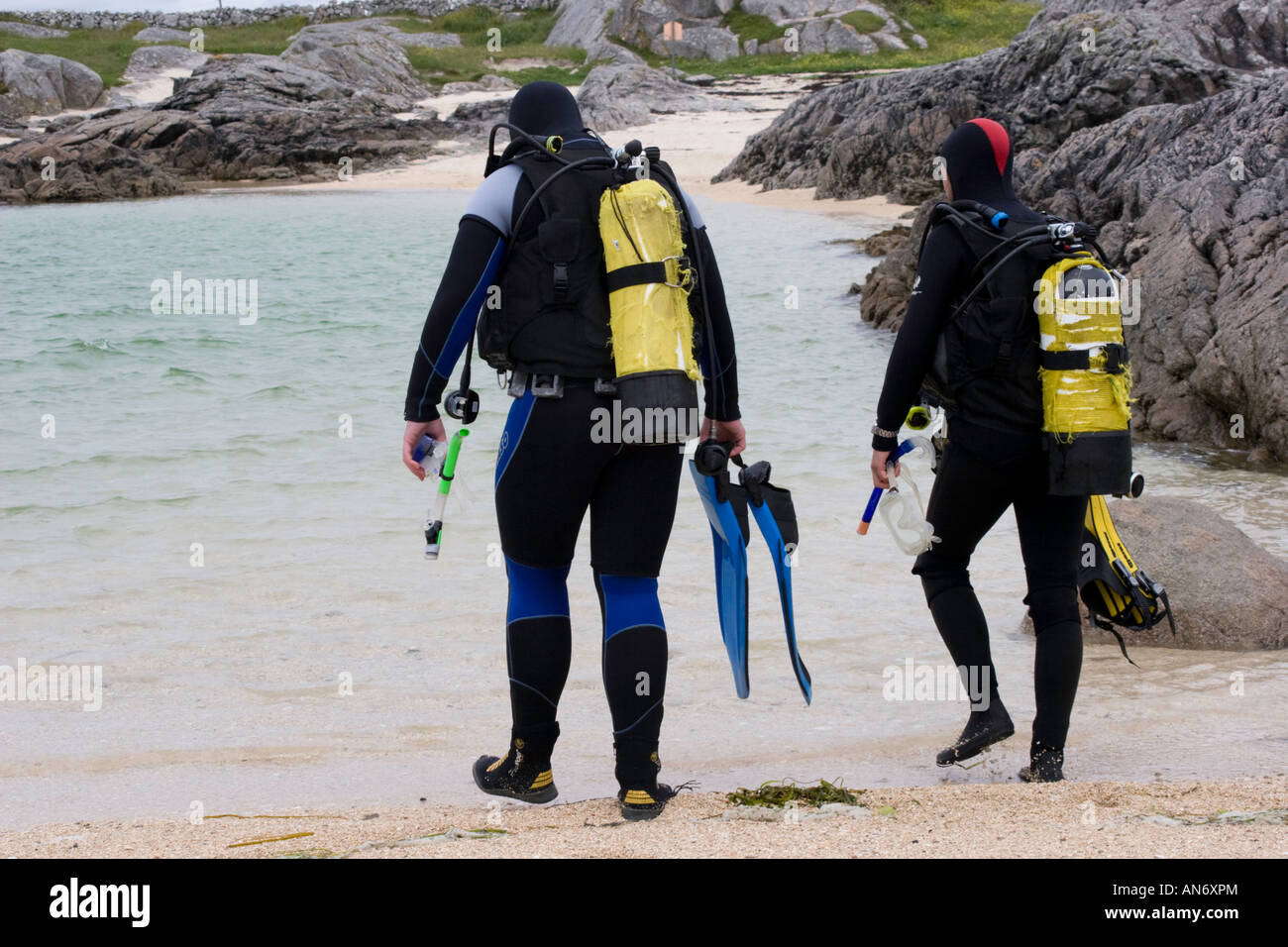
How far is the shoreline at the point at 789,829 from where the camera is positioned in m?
2.87

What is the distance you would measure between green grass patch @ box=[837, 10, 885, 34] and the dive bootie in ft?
171

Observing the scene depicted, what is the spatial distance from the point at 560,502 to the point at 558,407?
0.26m

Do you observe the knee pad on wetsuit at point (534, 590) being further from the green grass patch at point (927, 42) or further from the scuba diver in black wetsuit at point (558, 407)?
the green grass patch at point (927, 42)

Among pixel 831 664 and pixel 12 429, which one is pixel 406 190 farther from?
pixel 831 664

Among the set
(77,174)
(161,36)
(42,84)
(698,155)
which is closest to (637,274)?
(698,155)

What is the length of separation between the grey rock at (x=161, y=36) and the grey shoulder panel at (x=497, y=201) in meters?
63.1

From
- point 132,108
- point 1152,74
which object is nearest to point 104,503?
point 1152,74

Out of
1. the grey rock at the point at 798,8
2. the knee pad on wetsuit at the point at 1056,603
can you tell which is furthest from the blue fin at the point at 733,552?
the grey rock at the point at 798,8

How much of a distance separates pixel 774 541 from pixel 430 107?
149 ft

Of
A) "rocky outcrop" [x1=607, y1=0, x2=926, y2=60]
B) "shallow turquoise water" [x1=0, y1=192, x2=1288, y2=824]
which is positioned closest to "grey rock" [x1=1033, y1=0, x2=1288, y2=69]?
"shallow turquoise water" [x1=0, y1=192, x2=1288, y2=824]

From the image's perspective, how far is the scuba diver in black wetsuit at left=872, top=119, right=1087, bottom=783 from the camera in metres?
3.46

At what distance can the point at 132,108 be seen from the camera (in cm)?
4247

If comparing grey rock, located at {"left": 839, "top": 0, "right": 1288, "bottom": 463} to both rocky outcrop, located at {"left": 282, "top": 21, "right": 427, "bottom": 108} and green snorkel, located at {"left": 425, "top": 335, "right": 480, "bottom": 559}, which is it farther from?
rocky outcrop, located at {"left": 282, "top": 21, "right": 427, "bottom": 108}

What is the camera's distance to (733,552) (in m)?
3.57
